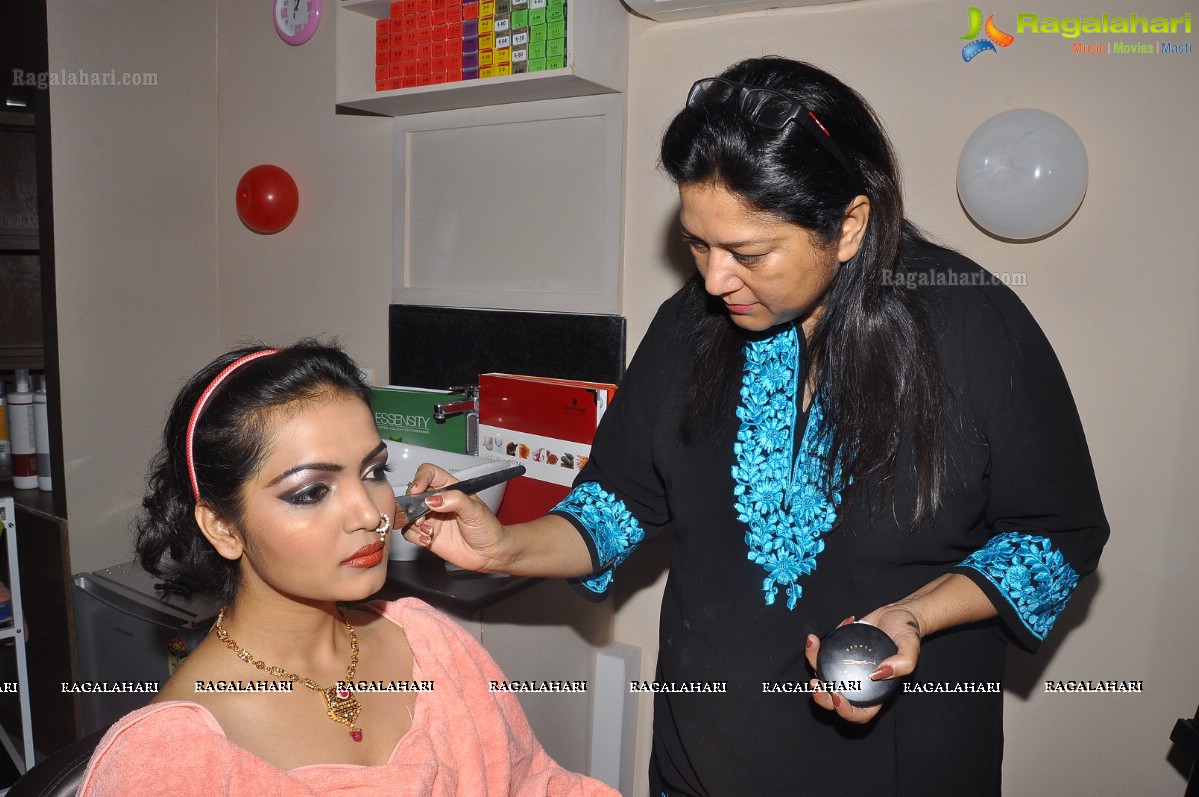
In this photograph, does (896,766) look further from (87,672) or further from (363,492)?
(87,672)

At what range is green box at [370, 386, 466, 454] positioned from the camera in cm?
235

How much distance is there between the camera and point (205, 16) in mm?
2879

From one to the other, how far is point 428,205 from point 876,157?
1634 mm

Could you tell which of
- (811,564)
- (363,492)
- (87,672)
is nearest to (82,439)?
(87,672)

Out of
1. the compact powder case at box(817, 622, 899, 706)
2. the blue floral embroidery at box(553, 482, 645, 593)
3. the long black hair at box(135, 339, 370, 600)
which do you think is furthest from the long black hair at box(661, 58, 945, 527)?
the long black hair at box(135, 339, 370, 600)

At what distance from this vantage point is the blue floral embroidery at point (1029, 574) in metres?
1.13

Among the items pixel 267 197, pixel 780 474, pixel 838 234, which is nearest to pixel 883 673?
pixel 780 474

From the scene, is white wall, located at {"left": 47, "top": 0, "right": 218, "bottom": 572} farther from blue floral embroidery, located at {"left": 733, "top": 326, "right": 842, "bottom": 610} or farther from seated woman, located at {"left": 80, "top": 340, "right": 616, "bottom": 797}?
blue floral embroidery, located at {"left": 733, "top": 326, "right": 842, "bottom": 610}

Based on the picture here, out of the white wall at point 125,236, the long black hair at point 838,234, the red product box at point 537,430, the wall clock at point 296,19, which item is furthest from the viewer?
the wall clock at point 296,19

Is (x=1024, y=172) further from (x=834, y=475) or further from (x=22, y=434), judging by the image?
(x=22, y=434)

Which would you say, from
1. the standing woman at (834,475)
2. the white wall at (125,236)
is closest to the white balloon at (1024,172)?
the standing woman at (834,475)

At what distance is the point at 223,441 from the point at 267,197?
183 centimetres

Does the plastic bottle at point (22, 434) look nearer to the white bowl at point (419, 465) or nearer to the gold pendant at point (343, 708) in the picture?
the white bowl at point (419, 465)

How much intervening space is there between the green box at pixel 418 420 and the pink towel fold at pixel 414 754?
89 centimetres
